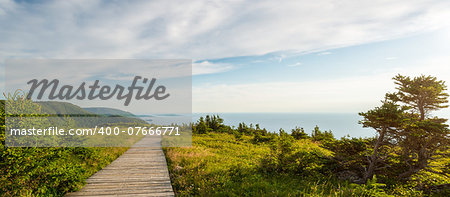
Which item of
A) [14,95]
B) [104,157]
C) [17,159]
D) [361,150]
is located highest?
[14,95]

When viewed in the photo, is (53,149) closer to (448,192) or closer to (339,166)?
(339,166)

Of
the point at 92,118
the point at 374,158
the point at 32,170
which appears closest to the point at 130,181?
the point at 32,170

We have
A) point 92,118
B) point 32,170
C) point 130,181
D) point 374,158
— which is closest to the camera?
point 32,170

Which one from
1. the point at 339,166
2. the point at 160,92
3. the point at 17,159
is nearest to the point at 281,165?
the point at 339,166

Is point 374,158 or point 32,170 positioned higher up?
point 32,170

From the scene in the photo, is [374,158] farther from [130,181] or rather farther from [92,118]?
[92,118]

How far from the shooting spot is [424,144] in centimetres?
747

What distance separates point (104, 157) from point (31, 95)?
21.4ft

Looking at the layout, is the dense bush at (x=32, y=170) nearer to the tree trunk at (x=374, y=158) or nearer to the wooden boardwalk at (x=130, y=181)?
the wooden boardwalk at (x=130, y=181)

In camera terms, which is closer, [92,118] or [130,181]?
[130,181]

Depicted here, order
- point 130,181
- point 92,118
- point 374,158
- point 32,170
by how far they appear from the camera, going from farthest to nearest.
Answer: point 92,118 < point 374,158 < point 130,181 < point 32,170

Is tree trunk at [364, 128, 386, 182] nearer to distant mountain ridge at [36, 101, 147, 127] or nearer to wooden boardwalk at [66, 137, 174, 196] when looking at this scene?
wooden boardwalk at [66, 137, 174, 196]

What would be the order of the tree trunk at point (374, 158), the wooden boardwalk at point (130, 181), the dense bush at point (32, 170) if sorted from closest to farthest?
the dense bush at point (32, 170), the wooden boardwalk at point (130, 181), the tree trunk at point (374, 158)

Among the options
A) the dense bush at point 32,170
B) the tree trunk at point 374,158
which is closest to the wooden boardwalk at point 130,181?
the dense bush at point 32,170
